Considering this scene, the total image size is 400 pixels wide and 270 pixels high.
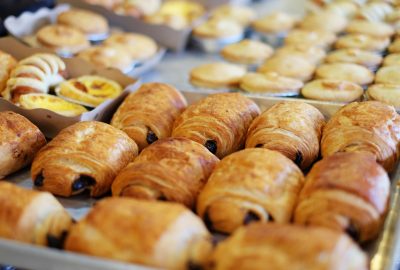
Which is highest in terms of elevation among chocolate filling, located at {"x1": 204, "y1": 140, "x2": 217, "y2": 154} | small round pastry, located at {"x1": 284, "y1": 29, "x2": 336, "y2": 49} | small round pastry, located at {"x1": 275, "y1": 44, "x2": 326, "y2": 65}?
chocolate filling, located at {"x1": 204, "y1": 140, "x2": 217, "y2": 154}

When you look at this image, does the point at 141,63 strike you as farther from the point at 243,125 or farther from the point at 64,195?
the point at 64,195

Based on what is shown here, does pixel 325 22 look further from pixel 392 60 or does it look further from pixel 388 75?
pixel 388 75

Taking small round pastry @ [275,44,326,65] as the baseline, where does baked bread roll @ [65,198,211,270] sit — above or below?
above

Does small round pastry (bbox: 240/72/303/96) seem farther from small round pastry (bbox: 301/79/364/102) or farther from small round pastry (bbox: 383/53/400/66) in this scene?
small round pastry (bbox: 383/53/400/66)

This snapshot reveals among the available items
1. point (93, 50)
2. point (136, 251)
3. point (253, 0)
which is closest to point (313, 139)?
point (136, 251)

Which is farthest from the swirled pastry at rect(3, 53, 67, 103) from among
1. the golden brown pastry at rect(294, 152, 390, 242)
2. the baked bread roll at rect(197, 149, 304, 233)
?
the golden brown pastry at rect(294, 152, 390, 242)

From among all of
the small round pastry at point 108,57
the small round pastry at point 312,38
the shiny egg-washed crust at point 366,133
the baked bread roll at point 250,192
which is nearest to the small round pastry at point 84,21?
the small round pastry at point 108,57

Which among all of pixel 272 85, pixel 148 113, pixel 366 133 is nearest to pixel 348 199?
pixel 366 133
